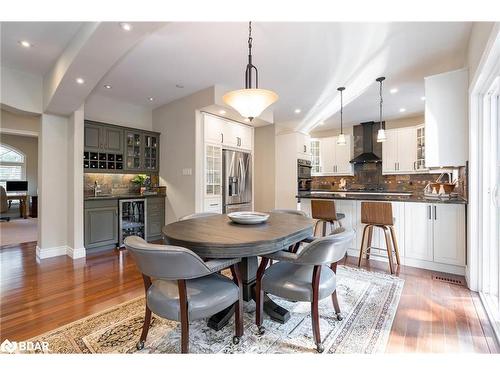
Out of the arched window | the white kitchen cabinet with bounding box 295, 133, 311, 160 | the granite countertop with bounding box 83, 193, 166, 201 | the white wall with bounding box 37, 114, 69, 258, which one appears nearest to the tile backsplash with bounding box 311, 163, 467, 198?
the white kitchen cabinet with bounding box 295, 133, 311, 160

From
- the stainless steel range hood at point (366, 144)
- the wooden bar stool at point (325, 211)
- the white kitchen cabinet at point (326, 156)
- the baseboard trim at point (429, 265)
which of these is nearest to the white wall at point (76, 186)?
the wooden bar stool at point (325, 211)

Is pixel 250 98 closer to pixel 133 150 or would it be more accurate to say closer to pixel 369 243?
pixel 369 243

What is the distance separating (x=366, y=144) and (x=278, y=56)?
4.37 meters

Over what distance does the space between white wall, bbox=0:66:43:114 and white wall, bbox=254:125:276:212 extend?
13.5ft

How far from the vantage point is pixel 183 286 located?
1411 mm

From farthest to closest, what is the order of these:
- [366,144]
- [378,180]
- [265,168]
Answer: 1. [378,180]
2. [366,144]
3. [265,168]

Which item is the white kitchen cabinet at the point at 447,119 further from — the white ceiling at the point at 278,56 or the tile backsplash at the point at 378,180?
the tile backsplash at the point at 378,180

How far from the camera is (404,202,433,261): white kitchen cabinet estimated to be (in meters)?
3.11

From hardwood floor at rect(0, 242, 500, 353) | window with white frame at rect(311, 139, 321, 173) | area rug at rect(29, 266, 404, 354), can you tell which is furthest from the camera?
window with white frame at rect(311, 139, 321, 173)

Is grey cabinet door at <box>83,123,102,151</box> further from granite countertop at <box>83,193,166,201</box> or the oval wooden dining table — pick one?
the oval wooden dining table

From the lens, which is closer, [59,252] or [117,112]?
[59,252]

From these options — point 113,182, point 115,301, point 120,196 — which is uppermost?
point 113,182

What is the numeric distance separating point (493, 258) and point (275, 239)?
2.30 metres

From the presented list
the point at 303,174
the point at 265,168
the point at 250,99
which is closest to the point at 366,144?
the point at 303,174
